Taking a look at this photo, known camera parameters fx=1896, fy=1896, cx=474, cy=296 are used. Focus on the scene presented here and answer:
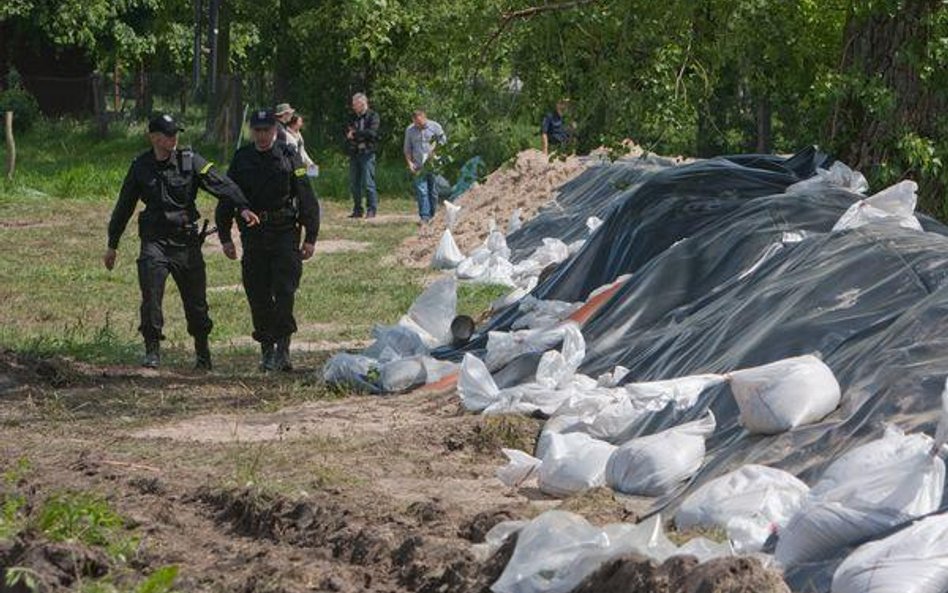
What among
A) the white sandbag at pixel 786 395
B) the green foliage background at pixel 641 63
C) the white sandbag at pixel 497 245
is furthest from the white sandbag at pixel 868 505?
the white sandbag at pixel 497 245

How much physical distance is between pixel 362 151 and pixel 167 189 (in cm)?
1499

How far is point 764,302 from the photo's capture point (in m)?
9.98

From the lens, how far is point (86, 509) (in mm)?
7496

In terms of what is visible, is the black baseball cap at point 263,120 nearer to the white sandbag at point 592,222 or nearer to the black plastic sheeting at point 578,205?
the white sandbag at point 592,222

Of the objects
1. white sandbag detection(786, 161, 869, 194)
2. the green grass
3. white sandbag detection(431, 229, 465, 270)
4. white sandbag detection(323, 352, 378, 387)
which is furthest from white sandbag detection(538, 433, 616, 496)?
white sandbag detection(431, 229, 465, 270)

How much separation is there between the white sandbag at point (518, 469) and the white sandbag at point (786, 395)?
41.3 inches

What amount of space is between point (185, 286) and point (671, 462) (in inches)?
229

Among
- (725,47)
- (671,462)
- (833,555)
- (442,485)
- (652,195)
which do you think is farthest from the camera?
(652,195)

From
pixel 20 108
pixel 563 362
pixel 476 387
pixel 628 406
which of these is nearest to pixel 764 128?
pixel 563 362

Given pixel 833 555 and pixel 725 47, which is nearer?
pixel 833 555

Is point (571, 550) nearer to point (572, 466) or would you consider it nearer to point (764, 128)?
point (572, 466)

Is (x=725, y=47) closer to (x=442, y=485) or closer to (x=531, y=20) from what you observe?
(x=531, y=20)

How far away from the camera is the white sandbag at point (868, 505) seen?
6387mm

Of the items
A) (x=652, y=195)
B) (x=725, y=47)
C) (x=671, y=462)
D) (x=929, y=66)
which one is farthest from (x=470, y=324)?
(x=671, y=462)
